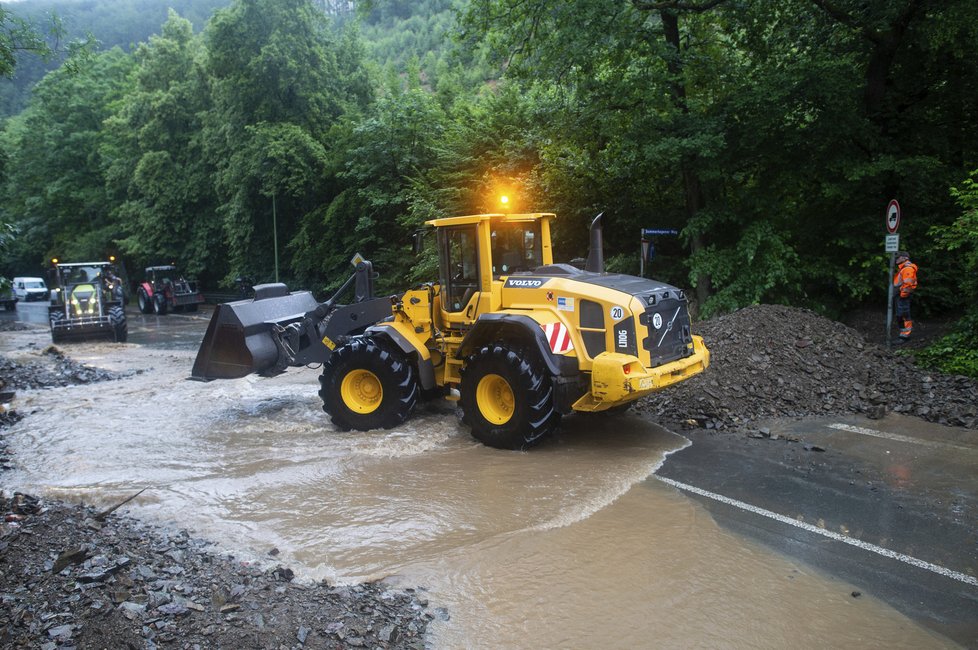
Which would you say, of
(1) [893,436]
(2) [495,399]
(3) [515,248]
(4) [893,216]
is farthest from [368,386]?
(4) [893,216]

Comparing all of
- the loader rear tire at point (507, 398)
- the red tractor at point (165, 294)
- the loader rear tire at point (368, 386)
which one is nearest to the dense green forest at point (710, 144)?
the loader rear tire at point (368, 386)

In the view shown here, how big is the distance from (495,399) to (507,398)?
0.15 metres

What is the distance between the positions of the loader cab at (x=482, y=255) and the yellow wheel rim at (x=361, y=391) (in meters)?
1.30

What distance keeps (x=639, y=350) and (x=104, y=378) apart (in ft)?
35.0

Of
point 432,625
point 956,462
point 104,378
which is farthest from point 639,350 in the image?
point 104,378

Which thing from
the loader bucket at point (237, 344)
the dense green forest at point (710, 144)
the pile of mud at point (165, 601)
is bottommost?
the pile of mud at point (165, 601)

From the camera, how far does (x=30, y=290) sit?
38312 millimetres

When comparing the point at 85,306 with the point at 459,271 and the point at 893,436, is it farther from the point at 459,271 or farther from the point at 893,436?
the point at 893,436

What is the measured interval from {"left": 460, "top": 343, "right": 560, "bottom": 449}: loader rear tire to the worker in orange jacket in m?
6.34

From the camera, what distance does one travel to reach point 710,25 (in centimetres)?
1302

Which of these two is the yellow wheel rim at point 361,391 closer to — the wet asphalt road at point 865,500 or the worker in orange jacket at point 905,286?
the wet asphalt road at point 865,500

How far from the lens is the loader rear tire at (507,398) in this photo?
7344mm

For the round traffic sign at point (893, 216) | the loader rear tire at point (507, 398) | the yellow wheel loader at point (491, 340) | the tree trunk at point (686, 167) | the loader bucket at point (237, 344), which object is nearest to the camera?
the yellow wheel loader at point (491, 340)

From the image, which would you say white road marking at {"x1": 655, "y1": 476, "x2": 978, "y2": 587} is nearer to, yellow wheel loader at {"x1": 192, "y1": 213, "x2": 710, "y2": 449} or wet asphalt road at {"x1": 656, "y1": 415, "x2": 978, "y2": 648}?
wet asphalt road at {"x1": 656, "y1": 415, "x2": 978, "y2": 648}
